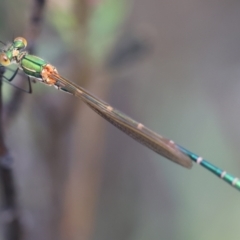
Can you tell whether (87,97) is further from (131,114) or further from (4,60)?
(131,114)

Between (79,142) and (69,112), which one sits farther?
(79,142)

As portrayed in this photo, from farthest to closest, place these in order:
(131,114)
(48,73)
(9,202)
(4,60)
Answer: (131,114) < (9,202) < (48,73) < (4,60)

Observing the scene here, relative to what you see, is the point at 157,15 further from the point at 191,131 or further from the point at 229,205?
the point at 229,205

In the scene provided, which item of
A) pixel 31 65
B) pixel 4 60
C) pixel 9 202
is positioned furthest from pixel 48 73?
pixel 9 202

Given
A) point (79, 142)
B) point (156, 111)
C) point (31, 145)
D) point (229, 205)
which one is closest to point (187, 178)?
point (229, 205)

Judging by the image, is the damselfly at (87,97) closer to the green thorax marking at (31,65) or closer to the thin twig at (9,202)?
the green thorax marking at (31,65)

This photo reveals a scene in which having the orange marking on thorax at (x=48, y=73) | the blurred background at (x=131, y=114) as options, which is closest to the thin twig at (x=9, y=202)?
the blurred background at (x=131, y=114)

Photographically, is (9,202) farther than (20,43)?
Yes

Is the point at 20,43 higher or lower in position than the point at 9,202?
higher
